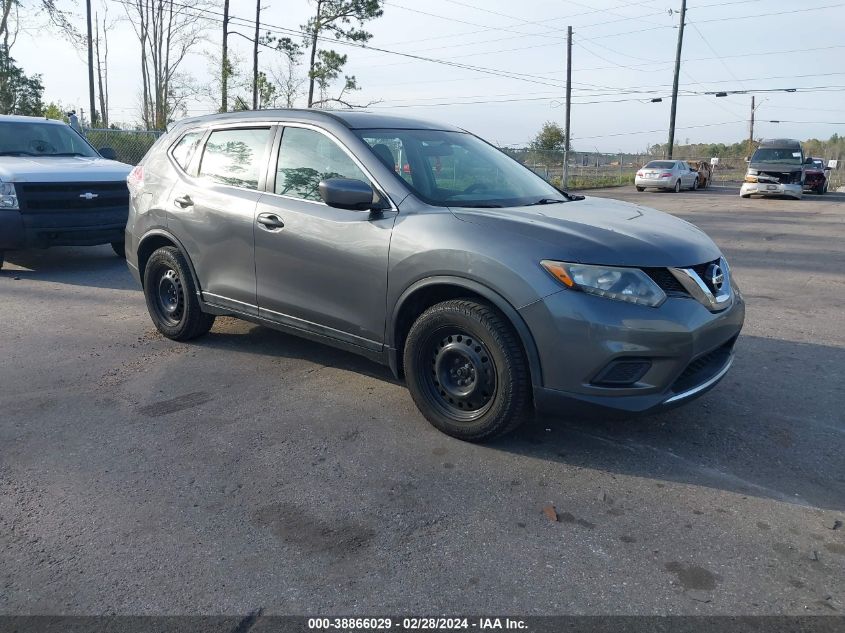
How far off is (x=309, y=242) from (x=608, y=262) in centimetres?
187

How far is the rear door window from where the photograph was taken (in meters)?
4.90

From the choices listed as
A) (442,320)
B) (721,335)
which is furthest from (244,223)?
(721,335)

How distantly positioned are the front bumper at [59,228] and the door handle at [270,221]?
4.97 meters

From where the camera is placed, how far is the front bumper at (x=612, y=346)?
3406 mm

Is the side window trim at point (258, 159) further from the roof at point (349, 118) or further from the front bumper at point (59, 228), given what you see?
the front bumper at point (59, 228)

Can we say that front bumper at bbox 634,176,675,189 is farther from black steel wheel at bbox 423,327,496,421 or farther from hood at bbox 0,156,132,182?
black steel wheel at bbox 423,327,496,421

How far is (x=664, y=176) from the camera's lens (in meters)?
29.8

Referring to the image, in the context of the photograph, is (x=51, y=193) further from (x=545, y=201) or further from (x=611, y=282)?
(x=611, y=282)

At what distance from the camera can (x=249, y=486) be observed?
3.45m

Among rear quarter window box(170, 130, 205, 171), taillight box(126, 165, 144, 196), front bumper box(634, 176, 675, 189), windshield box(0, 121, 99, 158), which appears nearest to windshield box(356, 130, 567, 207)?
rear quarter window box(170, 130, 205, 171)

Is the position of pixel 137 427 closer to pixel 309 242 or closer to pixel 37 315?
pixel 309 242

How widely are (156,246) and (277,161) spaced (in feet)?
5.30

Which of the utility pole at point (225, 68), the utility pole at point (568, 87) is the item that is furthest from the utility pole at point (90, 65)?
the utility pole at point (568, 87)

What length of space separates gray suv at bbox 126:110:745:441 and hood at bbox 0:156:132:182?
3781mm
